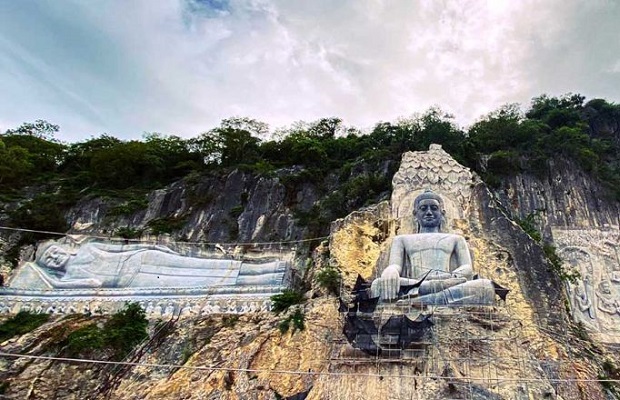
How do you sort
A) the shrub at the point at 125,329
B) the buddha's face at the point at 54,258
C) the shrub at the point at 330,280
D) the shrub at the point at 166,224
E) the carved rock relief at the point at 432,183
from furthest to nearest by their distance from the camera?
the shrub at the point at 166,224 → the buddha's face at the point at 54,258 → the carved rock relief at the point at 432,183 → the shrub at the point at 125,329 → the shrub at the point at 330,280

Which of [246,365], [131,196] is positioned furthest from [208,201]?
[246,365]

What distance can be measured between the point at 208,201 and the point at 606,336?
460 inches

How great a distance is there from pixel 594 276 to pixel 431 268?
19.2 feet

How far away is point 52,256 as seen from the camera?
1485 centimetres

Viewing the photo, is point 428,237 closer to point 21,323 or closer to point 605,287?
point 605,287

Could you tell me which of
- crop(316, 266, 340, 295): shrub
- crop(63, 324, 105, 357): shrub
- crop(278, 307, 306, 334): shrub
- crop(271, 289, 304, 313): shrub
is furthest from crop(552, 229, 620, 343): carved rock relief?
crop(63, 324, 105, 357): shrub

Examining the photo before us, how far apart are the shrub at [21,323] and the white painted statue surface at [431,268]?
8.27 m

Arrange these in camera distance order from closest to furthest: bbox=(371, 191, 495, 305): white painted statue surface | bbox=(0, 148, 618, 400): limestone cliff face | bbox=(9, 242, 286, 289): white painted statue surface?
bbox=(0, 148, 618, 400): limestone cliff face → bbox=(371, 191, 495, 305): white painted statue surface → bbox=(9, 242, 286, 289): white painted statue surface

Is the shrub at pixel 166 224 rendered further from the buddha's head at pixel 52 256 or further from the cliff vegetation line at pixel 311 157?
the buddha's head at pixel 52 256

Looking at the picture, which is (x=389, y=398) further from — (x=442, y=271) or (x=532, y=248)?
(x=532, y=248)

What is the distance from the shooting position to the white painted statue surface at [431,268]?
9859 millimetres

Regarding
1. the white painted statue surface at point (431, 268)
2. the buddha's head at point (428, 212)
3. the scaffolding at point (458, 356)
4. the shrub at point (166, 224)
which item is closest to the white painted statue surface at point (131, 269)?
the shrub at point (166, 224)

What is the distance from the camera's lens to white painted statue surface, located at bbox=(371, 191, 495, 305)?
9859 millimetres

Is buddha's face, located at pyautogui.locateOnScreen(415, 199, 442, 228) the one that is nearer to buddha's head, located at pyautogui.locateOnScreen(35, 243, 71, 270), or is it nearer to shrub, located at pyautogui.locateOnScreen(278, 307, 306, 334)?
shrub, located at pyautogui.locateOnScreen(278, 307, 306, 334)
